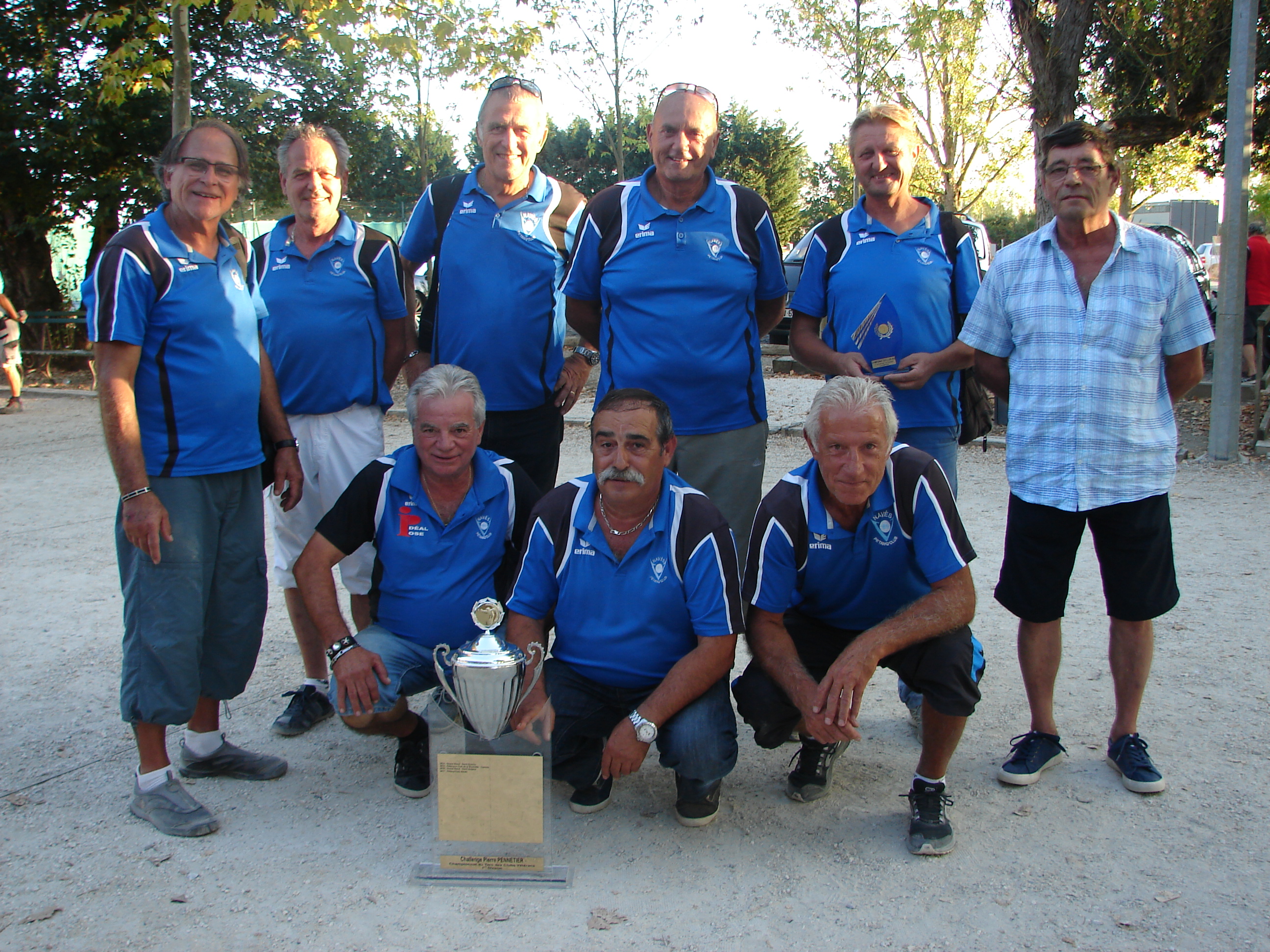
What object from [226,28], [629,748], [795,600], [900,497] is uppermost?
[226,28]

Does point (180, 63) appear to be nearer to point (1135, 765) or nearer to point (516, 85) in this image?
point (516, 85)

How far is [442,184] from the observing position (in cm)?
414

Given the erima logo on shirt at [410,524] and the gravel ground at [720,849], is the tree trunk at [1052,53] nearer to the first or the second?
the gravel ground at [720,849]

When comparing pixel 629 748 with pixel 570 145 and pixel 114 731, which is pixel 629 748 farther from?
pixel 570 145

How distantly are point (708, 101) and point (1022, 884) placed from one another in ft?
9.16

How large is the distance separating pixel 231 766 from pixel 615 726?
141 cm

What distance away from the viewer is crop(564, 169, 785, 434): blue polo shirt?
3.62 m

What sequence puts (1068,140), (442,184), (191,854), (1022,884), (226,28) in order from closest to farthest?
(1022,884) < (191,854) < (1068,140) < (442,184) < (226,28)

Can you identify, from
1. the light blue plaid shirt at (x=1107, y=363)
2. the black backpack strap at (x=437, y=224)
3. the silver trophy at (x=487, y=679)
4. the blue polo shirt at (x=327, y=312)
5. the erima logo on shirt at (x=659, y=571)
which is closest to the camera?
the silver trophy at (x=487, y=679)

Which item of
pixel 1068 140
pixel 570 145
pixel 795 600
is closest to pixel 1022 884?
pixel 795 600

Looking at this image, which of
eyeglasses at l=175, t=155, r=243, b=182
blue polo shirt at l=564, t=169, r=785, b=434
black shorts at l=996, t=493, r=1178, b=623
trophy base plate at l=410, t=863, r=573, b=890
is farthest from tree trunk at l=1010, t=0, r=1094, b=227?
trophy base plate at l=410, t=863, r=573, b=890

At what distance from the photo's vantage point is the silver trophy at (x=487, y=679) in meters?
2.78

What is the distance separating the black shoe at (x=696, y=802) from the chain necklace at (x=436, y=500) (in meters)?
1.16

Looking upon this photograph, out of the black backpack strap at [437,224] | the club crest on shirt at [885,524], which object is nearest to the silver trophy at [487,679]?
the club crest on shirt at [885,524]
